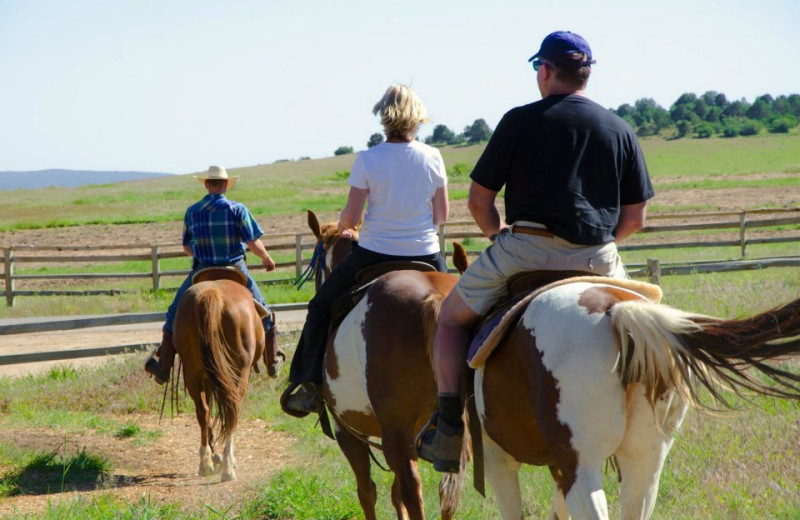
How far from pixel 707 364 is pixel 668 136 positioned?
109644 millimetres

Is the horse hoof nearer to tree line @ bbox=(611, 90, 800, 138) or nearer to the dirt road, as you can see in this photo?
the dirt road

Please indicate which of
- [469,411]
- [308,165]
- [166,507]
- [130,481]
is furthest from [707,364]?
[308,165]

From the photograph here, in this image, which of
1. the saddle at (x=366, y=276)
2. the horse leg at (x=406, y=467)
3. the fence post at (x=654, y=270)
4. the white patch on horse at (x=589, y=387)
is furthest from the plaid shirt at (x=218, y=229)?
the fence post at (x=654, y=270)

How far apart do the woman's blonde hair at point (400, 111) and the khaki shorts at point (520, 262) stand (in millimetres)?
1547

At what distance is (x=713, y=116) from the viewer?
124 meters

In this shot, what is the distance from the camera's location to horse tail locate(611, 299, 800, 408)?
3000mm

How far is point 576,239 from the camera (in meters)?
3.65

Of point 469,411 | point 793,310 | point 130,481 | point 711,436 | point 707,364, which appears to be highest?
point 793,310

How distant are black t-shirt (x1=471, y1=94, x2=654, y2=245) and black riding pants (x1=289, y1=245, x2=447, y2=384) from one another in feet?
5.68

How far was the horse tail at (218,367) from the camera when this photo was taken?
7723mm

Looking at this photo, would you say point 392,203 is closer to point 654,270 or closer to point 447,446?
point 447,446

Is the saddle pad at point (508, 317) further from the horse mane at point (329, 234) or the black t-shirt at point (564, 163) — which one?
the horse mane at point (329, 234)

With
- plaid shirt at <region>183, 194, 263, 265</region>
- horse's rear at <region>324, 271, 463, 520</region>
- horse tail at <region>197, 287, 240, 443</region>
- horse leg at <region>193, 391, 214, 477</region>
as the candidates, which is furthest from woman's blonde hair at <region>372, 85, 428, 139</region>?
horse leg at <region>193, 391, 214, 477</region>

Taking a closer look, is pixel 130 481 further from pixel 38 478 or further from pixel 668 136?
pixel 668 136
